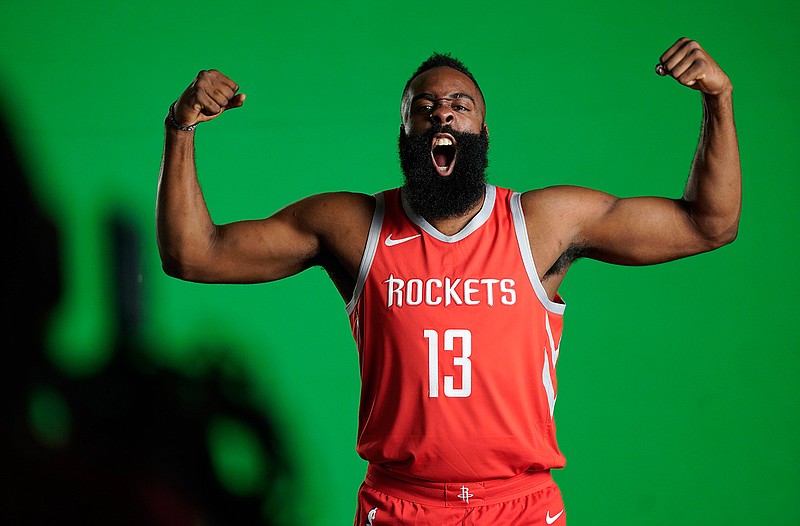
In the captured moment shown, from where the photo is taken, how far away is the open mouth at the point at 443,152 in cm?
164

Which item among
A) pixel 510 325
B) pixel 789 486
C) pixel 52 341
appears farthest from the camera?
pixel 789 486

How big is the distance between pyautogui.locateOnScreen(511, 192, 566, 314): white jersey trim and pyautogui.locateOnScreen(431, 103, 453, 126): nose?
Result: 20 centimetres

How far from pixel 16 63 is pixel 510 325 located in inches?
56.6

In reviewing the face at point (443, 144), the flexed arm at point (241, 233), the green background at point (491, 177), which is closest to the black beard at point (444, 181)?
the face at point (443, 144)

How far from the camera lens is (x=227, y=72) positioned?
2217 millimetres

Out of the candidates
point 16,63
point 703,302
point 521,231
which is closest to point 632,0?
point 703,302

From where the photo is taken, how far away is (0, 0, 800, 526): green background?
2.19 meters

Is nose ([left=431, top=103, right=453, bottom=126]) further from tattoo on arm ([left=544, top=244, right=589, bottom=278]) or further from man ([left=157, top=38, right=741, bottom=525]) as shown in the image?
tattoo on arm ([left=544, top=244, right=589, bottom=278])

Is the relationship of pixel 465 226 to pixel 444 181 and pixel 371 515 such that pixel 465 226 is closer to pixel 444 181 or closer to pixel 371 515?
pixel 444 181

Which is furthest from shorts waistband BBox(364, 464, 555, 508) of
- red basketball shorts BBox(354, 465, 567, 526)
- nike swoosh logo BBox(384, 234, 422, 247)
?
nike swoosh logo BBox(384, 234, 422, 247)

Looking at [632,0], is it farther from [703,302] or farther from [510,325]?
[510,325]

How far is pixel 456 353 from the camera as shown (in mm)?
1538

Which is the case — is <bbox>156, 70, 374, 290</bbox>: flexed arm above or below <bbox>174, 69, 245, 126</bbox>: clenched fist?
below

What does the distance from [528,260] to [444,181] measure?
21cm
